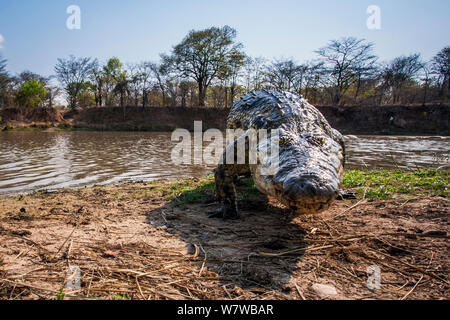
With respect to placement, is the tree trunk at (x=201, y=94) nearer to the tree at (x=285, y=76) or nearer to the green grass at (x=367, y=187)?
the tree at (x=285, y=76)

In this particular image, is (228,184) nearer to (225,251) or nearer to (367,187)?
(225,251)

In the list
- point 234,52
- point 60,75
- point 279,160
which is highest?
point 234,52

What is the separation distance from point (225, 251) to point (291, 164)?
1001mm

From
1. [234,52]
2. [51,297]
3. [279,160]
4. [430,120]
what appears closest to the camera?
[51,297]

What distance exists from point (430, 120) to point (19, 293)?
134ft

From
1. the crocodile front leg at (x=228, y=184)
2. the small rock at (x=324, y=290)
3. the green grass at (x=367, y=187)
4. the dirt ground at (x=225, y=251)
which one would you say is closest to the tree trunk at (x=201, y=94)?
the green grass at (x=367, y=187)

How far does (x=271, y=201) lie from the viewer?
4.02m

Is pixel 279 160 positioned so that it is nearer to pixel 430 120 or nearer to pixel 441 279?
pixel 441 279

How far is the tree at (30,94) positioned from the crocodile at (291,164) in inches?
1840

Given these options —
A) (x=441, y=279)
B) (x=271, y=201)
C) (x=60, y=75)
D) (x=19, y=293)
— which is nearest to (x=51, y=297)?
(x=19, y=293)

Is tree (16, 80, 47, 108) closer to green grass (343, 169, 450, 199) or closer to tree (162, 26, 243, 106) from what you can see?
tree (162, 26, 243, 106)

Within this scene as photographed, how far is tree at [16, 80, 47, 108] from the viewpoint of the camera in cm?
3950

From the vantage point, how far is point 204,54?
37.2 m

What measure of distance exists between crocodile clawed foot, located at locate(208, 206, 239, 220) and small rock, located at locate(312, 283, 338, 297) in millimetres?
1617
